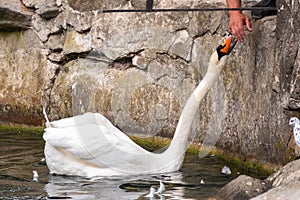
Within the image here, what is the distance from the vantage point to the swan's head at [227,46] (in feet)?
22.4

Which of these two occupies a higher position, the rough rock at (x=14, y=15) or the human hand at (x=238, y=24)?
the rough rock at (x=14, y=15)

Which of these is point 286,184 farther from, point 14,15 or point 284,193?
point 14,15

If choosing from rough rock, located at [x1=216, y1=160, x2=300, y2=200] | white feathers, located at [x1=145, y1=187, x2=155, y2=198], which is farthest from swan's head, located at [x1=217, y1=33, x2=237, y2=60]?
rough rock, located at [x1=216, y1=160, x2=300, y2=200]

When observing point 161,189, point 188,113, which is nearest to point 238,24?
point 188,113

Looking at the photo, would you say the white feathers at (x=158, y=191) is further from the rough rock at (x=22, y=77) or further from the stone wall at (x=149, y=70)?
the rough rock at (x=22, y=77)

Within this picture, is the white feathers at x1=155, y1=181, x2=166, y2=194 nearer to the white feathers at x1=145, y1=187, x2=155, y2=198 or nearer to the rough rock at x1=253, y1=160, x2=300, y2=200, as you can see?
the white feathers at x1=145, y1=187, x2=155, y2=198

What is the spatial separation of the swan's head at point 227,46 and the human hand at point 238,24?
0.08m

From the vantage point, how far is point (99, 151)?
6.51 m

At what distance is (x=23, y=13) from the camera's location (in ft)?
31.1

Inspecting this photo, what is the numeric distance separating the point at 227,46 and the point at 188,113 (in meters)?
0.62

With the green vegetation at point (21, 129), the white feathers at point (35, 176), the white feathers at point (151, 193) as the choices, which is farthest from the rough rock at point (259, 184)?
the green vegetation at point (21, 129)

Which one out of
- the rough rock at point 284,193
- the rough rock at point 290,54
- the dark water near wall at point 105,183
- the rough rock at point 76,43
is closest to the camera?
the rough rock at point 284,193

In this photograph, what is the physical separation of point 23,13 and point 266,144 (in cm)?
391

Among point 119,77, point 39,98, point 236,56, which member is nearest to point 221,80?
point 236,56
